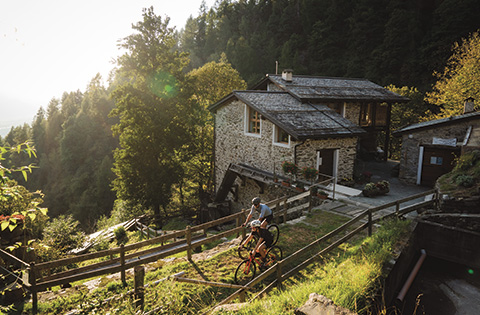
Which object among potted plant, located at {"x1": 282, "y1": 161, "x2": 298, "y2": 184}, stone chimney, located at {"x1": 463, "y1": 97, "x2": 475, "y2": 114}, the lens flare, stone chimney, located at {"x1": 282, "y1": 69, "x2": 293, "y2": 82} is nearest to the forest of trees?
the lens flare

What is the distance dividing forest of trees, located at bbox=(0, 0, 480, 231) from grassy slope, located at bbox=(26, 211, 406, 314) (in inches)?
159

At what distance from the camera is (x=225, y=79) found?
106ft

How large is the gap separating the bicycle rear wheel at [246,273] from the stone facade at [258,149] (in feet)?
30.2

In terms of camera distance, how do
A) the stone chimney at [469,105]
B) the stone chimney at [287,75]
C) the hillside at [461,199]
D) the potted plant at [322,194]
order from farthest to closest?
the stone chimney at [287,75], the stone chimney at [469,105], the potted plant at [322,194], the hillside at [461,199]

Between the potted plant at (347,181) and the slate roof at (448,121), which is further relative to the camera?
the potted plant at (347,181)

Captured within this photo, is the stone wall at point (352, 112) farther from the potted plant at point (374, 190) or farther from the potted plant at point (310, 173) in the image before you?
the potted plant at point (310, 173)

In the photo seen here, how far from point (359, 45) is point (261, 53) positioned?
20337mm

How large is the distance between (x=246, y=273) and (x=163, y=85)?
19601mm

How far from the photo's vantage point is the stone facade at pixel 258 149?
664 inches

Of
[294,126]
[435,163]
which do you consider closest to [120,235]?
[294,126]

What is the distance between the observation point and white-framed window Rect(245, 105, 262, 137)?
63.6ft

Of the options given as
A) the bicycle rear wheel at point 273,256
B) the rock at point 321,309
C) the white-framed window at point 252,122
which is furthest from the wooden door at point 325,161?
the rock at point 321,309

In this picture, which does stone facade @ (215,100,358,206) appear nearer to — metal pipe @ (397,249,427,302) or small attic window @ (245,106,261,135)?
small attic window @ (245,106,261,135)

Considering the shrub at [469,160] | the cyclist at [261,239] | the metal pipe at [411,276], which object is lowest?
the metal pipe at [411,276]
